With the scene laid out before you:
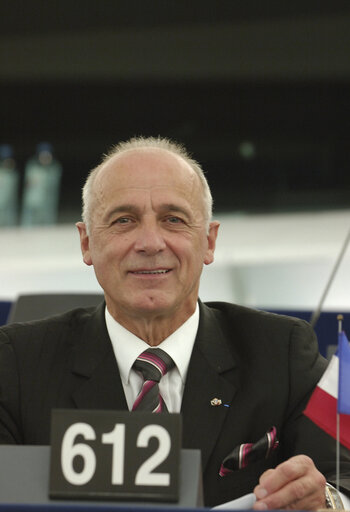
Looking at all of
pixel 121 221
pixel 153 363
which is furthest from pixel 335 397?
pixel 121 221

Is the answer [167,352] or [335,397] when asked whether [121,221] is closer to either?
[167,352]

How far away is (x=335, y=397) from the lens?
4.20 feet

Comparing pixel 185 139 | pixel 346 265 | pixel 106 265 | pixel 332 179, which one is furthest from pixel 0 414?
pixel 185 139

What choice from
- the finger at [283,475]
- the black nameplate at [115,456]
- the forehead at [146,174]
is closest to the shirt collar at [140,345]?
the forehead at [146,174]

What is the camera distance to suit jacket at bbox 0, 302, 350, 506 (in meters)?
1.50

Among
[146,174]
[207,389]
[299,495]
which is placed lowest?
[299,495]

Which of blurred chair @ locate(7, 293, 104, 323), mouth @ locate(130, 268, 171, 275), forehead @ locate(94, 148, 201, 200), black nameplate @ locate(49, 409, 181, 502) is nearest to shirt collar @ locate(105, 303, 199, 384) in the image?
mouth @ locate(130, 268, 171, 275)

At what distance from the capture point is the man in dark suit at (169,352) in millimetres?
1512

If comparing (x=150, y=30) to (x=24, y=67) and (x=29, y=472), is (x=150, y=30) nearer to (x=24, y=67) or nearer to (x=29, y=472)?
(x=24, y=67)

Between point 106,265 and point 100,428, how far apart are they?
531 millimetres

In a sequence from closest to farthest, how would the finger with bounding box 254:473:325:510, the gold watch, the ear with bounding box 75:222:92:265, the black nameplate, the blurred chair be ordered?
the black nameplate
the finger with bounding box 254:473:325:510
the gold watch
the ear with bounding box 75:222:92:265
the blurred chair

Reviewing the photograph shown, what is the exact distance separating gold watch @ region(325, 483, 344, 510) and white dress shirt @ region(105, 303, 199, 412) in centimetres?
30

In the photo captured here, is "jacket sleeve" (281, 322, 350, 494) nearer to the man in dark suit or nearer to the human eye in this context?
the man in dark suit

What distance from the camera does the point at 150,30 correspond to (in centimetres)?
857
